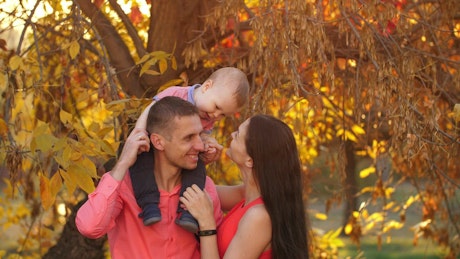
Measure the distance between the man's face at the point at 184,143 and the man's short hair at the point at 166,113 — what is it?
0.02 meters

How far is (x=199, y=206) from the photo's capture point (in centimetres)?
358

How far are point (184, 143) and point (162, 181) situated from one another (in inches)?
7.6

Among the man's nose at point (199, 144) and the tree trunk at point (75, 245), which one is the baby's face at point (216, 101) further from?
the tree trunk at point (75, 245)

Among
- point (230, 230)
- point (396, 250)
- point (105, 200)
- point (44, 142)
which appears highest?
point (44, 142)

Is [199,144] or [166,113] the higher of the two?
[166,113]

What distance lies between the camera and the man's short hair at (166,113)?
11.8 feet

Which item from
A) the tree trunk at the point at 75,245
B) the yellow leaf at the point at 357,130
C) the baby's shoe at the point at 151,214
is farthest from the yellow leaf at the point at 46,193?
the yellow leaf at the point at 357,130

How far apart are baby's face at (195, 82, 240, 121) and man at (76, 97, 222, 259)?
0.78 ft

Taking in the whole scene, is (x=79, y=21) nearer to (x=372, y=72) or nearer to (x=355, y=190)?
(x=372, y=72)

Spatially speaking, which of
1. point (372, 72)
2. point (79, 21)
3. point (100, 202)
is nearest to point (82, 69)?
point (79, 21)

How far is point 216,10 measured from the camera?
486 centimetres

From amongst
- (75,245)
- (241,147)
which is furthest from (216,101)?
(75,245)

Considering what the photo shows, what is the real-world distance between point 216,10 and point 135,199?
154 cm

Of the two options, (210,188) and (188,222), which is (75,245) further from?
(188,222)
